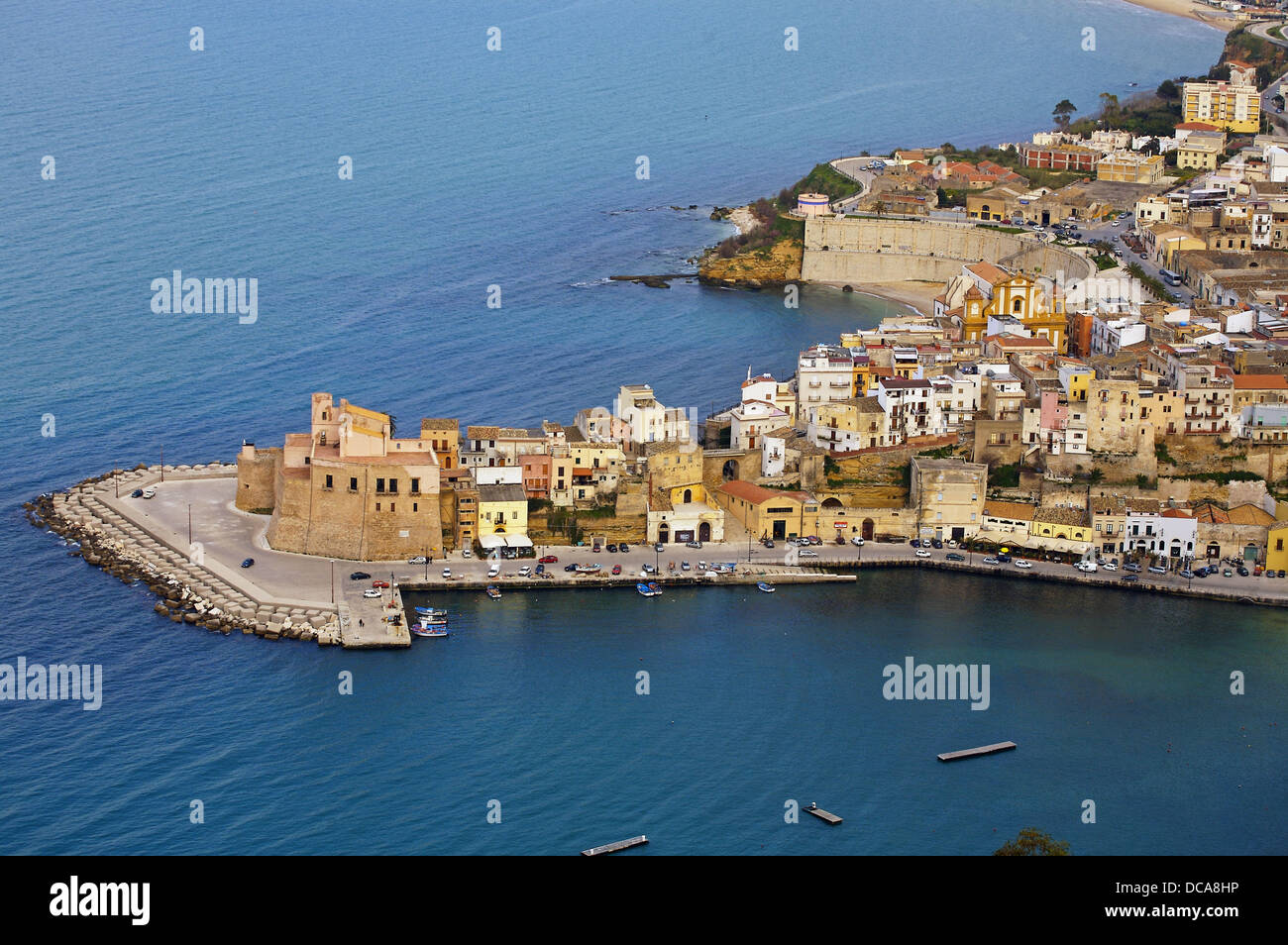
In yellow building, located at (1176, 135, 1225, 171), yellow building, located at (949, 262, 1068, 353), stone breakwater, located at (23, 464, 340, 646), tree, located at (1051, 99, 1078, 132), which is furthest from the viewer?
tree, located at (1051, 99, 1078, 132)

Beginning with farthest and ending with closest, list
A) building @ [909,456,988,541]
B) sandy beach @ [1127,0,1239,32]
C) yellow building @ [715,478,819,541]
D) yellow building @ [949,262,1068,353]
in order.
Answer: sandy beach @ [1127,0,1239,32], yellow building @ [949,262,1068,353], building @ [909,456,988,541], yellow building @ [715,478,819,541]

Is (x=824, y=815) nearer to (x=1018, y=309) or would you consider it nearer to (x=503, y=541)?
(x=503, y=541)

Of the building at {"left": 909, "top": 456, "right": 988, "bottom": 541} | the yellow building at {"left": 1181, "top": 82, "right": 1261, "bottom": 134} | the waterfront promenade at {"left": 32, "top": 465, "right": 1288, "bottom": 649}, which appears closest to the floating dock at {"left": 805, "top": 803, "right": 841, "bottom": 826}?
the waterfront promenade at {"left": 32, "top": 465, "right": 1288, "bottom": 649}

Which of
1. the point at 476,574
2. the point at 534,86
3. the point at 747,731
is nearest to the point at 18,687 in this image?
the point at 476,574

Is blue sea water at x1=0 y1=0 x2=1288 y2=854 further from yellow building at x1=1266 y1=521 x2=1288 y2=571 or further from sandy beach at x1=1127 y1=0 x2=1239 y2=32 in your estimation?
sandy beach at x1=1127 y1=0 x2=1239 y2=32

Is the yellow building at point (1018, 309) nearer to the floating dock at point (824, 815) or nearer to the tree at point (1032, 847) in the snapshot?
the floating dock at point (824, 815)

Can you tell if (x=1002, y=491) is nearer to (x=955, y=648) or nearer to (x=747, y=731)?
(x=955, y=648)
